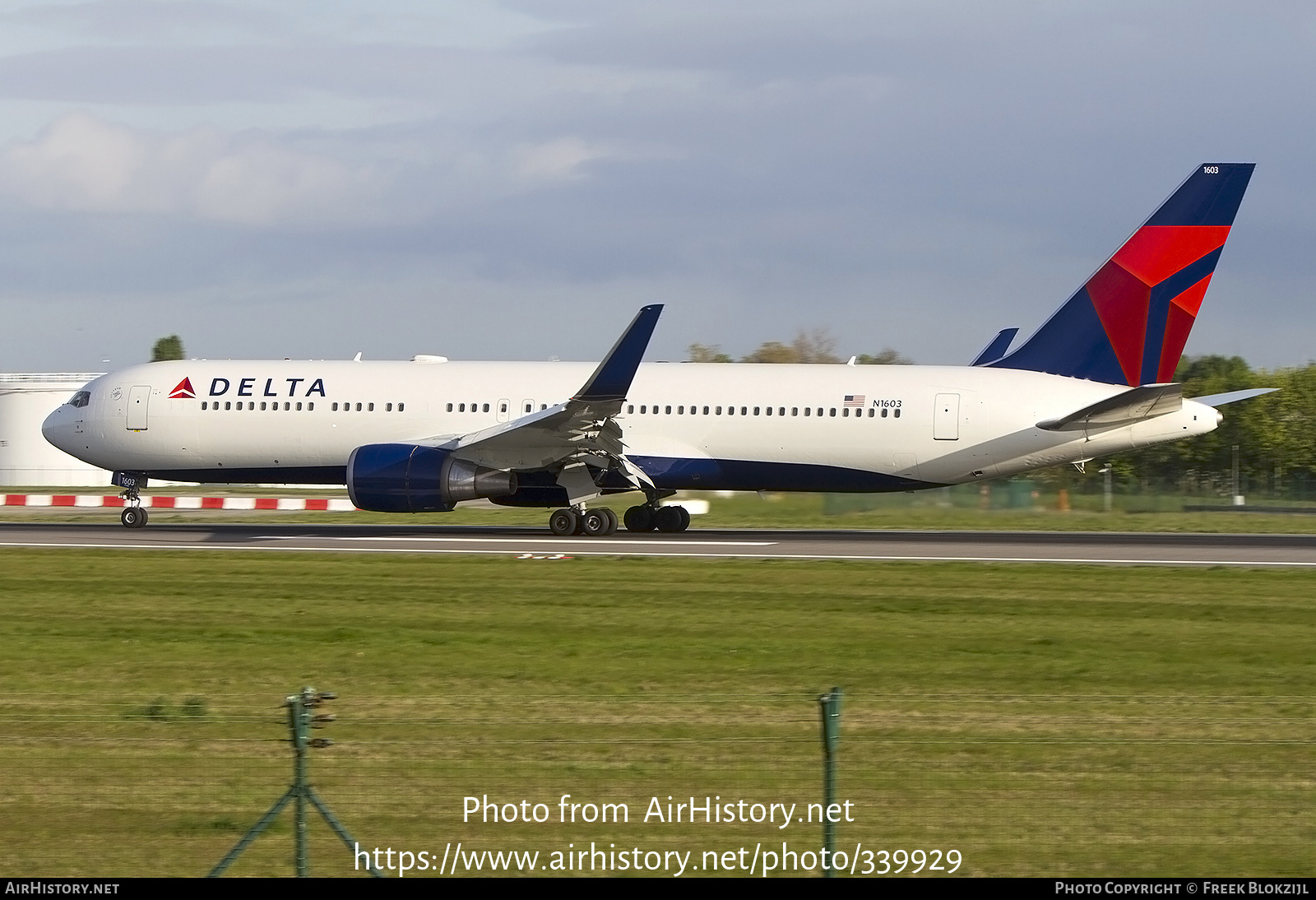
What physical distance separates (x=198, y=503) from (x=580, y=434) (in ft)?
65.4

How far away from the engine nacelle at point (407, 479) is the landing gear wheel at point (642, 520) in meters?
4.79

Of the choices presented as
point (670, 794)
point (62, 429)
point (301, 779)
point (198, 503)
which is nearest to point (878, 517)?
point (62, 429)

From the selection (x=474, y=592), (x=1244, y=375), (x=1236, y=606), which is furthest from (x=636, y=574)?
(x=1244, y=375)

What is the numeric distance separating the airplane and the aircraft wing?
47 millimetres

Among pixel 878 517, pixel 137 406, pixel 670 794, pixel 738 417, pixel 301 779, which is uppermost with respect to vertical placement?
pixel 137 406

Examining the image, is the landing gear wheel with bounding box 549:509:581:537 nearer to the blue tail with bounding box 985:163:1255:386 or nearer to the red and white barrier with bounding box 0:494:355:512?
the blue tail with bounding box 985:163:1255:386

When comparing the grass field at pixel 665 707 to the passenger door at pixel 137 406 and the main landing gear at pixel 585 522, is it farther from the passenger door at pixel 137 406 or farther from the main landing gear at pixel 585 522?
the passenger door at pixel 137 406

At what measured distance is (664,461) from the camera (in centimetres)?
3161

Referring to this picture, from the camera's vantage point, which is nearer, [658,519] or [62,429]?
[658,519]

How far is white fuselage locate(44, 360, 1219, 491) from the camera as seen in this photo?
102 ft

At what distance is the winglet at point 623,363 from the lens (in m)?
27.2

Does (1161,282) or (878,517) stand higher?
(1161,282)

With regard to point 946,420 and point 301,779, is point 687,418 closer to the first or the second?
point 946,420

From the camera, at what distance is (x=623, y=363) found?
27797mm
